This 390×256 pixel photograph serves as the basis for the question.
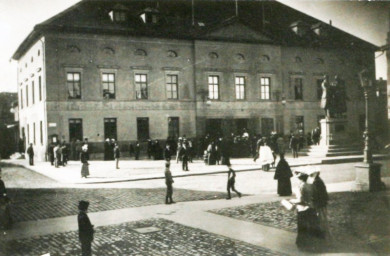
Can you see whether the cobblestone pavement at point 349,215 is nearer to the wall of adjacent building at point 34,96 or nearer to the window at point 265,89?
the wall of adjacent building at point 34,96

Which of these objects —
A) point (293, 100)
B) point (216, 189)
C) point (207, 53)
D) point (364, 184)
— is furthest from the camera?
point (293, 100)

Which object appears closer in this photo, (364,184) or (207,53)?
(364,184)

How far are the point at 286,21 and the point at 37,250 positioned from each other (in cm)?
3913

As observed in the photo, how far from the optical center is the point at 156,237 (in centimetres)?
888

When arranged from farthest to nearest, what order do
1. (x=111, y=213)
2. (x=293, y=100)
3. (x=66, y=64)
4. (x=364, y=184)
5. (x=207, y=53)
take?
1. (x=293, y=100)
2. (x=207, y=53)
3. (x=66, y=64)
4. (x=364, y=184)
5. (x=111, y=213)

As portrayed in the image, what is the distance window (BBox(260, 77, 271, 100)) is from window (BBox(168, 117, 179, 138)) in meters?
8.90

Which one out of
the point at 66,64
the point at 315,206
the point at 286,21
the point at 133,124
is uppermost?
the point at 286,21

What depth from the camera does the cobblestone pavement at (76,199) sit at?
12.0 metres

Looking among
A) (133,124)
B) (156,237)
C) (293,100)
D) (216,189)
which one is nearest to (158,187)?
(216,189)

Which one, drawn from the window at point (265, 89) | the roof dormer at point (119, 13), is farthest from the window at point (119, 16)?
the window at point (265, 89)

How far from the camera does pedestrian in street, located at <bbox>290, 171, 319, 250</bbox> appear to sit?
25.1ft

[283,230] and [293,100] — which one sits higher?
[293,100]

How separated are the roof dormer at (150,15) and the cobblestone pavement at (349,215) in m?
25.2

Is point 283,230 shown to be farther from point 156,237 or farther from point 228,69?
point 228,69
